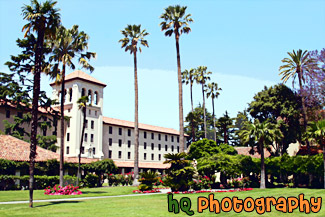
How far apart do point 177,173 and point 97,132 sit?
41793 mm

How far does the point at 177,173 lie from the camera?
101ft

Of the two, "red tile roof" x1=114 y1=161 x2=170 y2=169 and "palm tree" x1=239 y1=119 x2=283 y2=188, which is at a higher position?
"palm tree" x1=239 y1=119 x2=283 y2=188

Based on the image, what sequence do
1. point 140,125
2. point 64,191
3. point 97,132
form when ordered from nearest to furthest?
1. point 64,191
2. point 97,132
3. point 140,125

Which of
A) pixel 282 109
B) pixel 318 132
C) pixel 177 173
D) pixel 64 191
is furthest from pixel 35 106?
pixel 282 109

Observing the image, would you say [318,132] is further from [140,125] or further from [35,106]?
[140,125]

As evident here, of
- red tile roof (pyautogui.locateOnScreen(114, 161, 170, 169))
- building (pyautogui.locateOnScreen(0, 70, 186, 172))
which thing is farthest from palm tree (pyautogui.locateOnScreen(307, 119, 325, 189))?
building (pyautogui.locateOnScreen(0, 70, 186, 172))

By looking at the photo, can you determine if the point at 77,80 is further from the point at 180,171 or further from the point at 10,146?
the point at 180,171

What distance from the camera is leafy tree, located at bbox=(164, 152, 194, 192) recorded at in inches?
1221

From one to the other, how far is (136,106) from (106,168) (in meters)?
13.5

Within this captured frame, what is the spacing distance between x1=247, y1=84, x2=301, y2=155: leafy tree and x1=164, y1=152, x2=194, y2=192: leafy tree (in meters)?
Result: 25.3

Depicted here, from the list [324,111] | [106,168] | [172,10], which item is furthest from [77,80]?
[324,111]

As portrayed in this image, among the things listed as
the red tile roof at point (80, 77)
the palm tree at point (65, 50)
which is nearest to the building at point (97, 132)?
the red tile roof at point (80, 77)

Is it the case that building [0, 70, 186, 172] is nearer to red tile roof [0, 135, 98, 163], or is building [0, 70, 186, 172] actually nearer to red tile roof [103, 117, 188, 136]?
red tile roof [103, 117, 188, 136]

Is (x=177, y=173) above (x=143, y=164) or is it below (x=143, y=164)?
above
